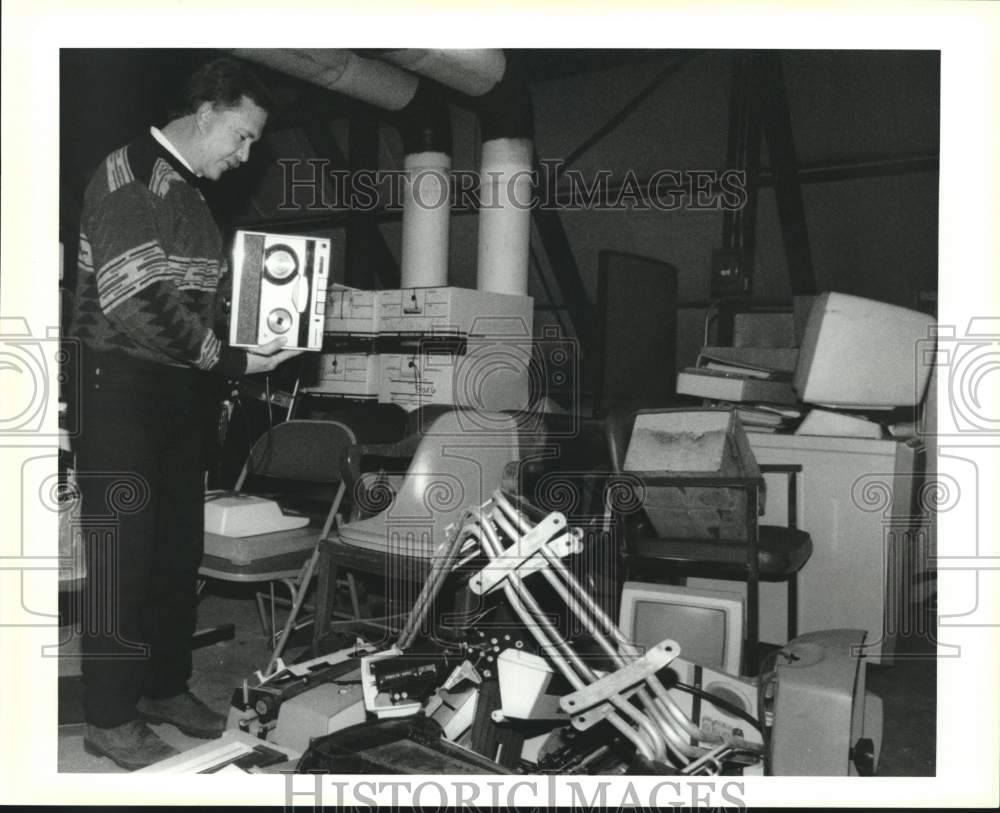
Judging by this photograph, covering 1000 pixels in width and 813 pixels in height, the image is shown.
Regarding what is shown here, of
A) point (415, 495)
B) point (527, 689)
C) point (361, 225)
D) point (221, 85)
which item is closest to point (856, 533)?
point (415, 495)

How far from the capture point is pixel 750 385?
125 inches

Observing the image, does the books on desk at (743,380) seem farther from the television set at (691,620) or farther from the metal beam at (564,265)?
the metal beam at (564,265)

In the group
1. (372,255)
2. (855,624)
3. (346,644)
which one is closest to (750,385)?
(855,624)

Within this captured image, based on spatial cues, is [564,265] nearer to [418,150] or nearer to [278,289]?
[418,150]

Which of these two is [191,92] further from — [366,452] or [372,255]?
[372,255]

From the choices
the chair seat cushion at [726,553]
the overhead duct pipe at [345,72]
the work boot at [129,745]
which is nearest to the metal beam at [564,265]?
the overhead duct pipe at [345,72]

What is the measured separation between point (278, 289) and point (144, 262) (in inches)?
12.4

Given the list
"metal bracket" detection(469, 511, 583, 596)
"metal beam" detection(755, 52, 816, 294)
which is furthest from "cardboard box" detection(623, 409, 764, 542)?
"metal beam" detection(755, 52, 816, 294)

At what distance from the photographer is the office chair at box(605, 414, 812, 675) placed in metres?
2.34

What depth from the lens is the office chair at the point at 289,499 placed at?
247 cm

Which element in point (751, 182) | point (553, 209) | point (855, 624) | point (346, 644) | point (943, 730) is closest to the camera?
point (943, 730)

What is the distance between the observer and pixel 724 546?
2.47 metres

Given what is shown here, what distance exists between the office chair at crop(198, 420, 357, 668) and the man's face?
1.05 m
